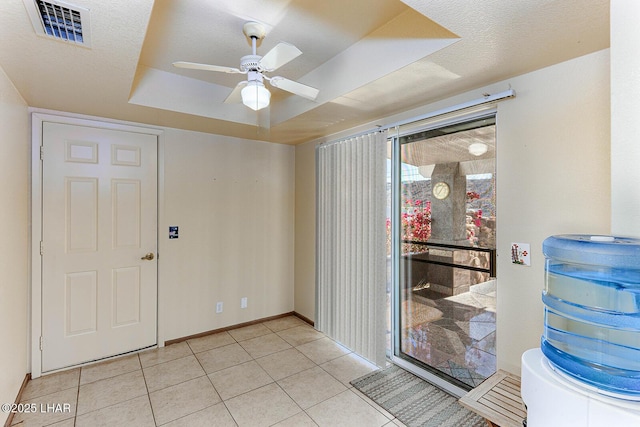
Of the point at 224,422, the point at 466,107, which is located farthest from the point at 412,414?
the point at 466,107

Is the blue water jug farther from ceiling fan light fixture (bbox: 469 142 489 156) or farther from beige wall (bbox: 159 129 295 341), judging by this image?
beige wall (bbox: 159 129 295 341)

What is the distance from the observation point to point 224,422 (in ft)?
6.89

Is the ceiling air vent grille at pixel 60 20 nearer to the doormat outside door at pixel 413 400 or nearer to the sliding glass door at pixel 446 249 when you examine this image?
the sliding glass door at pixel 446 249

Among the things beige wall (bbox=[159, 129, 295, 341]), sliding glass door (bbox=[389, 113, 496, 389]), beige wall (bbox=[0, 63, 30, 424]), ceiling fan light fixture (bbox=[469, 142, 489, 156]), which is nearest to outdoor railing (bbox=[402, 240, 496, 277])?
sliding glass door (bbox=[389, 113, 496, 389])

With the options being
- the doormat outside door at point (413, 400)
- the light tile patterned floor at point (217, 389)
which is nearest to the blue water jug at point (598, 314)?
the doormat outside door at point (413, 400)

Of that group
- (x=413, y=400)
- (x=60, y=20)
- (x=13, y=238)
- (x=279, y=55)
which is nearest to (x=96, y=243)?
(x=13, y=238)

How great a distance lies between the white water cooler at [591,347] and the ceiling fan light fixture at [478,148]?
1.13 meters

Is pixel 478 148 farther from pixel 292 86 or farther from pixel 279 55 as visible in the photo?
pixel 279 55

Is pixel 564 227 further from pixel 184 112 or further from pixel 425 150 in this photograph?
pixel 184 112

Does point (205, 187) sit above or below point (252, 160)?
below

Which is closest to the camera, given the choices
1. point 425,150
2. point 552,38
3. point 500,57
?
point 552,38

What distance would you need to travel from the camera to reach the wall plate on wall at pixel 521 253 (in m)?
1.87

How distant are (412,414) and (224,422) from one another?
1.33 meters

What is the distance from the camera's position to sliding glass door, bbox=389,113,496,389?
7.18ft
